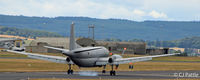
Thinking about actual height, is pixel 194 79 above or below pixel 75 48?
below

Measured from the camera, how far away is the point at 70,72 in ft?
207

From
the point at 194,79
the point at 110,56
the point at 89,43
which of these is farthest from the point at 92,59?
the point at 89,43

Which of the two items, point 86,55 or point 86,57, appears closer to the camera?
point 86,55

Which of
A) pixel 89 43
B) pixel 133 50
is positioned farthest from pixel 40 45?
A: pixel 133 50

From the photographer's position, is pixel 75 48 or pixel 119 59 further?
pixel 119 59

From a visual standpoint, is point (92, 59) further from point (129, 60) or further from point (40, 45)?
point (40, 45)

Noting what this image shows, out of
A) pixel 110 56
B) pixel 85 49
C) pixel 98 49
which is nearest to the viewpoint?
pixel 85 49

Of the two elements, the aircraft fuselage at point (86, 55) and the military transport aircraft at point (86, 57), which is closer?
the military transport aircraft at point (86, 57)

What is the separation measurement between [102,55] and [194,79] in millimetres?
14899

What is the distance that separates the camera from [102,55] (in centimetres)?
6419

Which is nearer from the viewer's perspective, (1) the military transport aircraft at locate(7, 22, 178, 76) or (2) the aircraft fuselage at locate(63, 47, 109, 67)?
(1) the military transport aircraft at locate(7, 22, 178, 76)

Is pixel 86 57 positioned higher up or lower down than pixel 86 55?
lower down

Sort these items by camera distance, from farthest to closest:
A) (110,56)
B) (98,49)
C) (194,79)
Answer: (110,56)
(98,49)
(194,79)

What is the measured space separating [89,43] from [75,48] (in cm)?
12432
